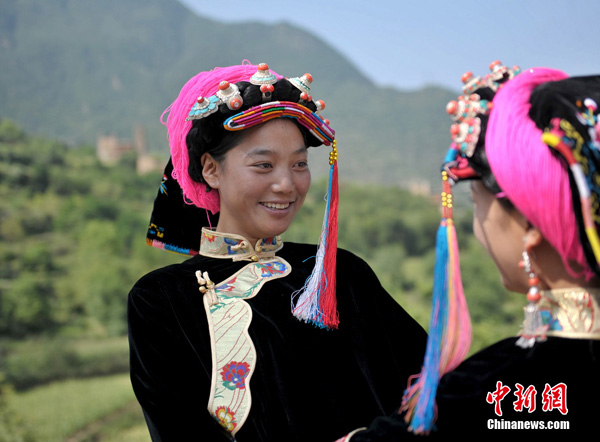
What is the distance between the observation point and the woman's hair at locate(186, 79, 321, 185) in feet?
7.29

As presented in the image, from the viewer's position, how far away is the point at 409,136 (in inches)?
3666

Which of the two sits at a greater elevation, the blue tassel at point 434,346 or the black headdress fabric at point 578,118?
the black headdress fabric at point 578,118

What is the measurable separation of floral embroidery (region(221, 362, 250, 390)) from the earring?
0.84 m

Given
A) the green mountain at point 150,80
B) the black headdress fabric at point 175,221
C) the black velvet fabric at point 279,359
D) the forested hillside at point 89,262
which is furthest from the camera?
the green mountain at point 150,80

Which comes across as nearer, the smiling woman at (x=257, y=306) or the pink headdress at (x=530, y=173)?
the pink headdress at (x=530, y=173)

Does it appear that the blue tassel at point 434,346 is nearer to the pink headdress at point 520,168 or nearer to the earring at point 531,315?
the pink headdress at point 520,168

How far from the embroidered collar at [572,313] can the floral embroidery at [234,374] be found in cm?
90

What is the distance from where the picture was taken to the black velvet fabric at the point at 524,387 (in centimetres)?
151

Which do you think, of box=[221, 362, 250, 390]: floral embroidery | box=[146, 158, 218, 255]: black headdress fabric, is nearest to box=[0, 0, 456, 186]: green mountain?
box=[146, 158, 218, 255]: black headdress fabric

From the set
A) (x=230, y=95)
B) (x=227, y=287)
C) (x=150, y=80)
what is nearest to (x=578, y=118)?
(x=230, y=95)

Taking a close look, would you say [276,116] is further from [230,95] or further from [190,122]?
[190,122]

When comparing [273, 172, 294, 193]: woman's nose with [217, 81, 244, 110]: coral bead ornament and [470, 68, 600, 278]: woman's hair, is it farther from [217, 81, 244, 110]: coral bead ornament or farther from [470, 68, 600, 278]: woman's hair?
[470, 68, 600, 278]: woman's hair

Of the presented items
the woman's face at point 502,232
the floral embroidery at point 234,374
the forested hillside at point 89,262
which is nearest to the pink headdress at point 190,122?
the floral embroidery at point 234,374

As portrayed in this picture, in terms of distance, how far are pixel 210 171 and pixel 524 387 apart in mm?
1286
